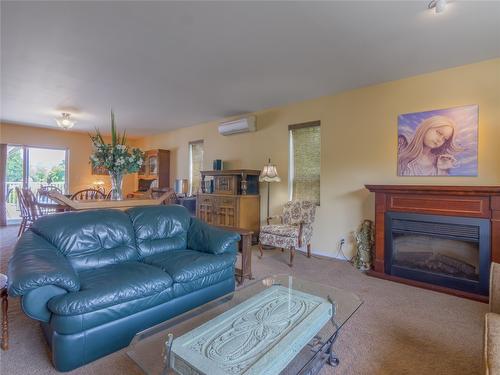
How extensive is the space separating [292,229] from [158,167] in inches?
182

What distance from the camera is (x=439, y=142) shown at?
10.8 feet

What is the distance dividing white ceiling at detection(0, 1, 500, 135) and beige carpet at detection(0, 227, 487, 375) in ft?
8.63

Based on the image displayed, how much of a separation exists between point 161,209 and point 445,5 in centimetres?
318

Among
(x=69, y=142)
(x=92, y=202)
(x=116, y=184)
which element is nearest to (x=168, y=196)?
(x=116, y=184)

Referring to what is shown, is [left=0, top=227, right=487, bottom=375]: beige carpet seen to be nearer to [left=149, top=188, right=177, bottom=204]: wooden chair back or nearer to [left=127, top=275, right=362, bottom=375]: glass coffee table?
[left=127, top=275, right=362, bottom=375]: glass coffee table

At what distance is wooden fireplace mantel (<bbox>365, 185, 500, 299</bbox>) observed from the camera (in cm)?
277

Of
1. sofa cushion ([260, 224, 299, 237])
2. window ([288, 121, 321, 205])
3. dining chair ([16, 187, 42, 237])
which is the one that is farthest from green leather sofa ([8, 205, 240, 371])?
dining chair ([16, 187, 42, 237])

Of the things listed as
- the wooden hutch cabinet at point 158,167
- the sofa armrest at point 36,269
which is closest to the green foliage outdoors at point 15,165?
the wooden hutch cabinet at point 158,167

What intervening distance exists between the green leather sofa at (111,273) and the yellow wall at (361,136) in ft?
7.04

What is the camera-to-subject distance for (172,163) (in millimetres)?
7340

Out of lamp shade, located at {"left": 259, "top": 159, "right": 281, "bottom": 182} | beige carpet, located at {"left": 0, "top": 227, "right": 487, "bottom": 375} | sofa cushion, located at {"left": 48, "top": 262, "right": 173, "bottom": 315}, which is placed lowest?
beige carpet, located at {"left": 0, "top": 227, "right": 487, "bottom": 375}

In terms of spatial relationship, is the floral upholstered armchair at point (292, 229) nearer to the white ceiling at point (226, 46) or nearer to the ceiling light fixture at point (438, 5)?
the white ceiling at point (226, 46)

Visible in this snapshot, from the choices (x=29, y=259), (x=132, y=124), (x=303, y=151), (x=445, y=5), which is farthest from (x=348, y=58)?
(x=132, y=124)

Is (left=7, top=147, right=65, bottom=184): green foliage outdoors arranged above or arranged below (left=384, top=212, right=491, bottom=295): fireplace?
above
